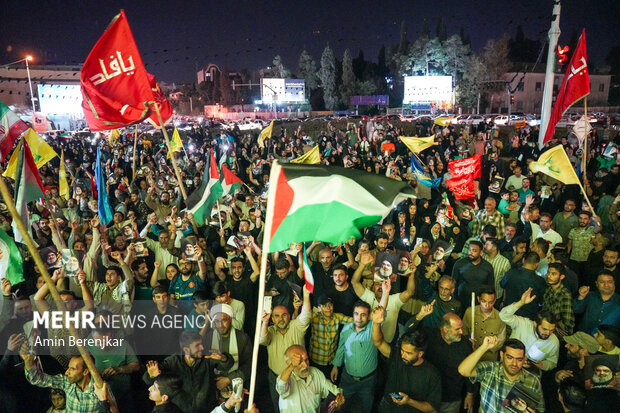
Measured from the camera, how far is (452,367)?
3893mm

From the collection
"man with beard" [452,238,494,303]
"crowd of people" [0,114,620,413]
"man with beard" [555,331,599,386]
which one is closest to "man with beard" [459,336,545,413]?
"crowd of people" [0,114,620,413]

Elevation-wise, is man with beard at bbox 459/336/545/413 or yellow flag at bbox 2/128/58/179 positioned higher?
yellow flag at bbox 2/128/58/179

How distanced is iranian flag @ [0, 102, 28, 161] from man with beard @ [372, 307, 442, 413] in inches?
280

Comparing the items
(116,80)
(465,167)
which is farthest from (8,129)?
(465,167)

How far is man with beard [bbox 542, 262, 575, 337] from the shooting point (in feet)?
15.4

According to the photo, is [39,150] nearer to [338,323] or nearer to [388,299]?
[338,323]

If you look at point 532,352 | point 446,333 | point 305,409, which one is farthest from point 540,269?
point 305,409

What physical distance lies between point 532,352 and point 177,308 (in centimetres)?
372

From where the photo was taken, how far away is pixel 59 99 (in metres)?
57.7

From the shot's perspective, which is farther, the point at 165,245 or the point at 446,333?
the point at 165,245

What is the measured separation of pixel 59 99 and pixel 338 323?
64672 mm

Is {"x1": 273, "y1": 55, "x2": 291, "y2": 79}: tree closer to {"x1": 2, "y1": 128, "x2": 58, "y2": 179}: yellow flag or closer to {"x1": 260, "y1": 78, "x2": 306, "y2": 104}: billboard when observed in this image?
{"x1": 260, "y1": 78, "x2": 306, "y2": 104}: billboard

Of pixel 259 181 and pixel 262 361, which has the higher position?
pixel 259 181

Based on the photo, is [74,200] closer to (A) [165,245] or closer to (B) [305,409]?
(A) [165,245]
